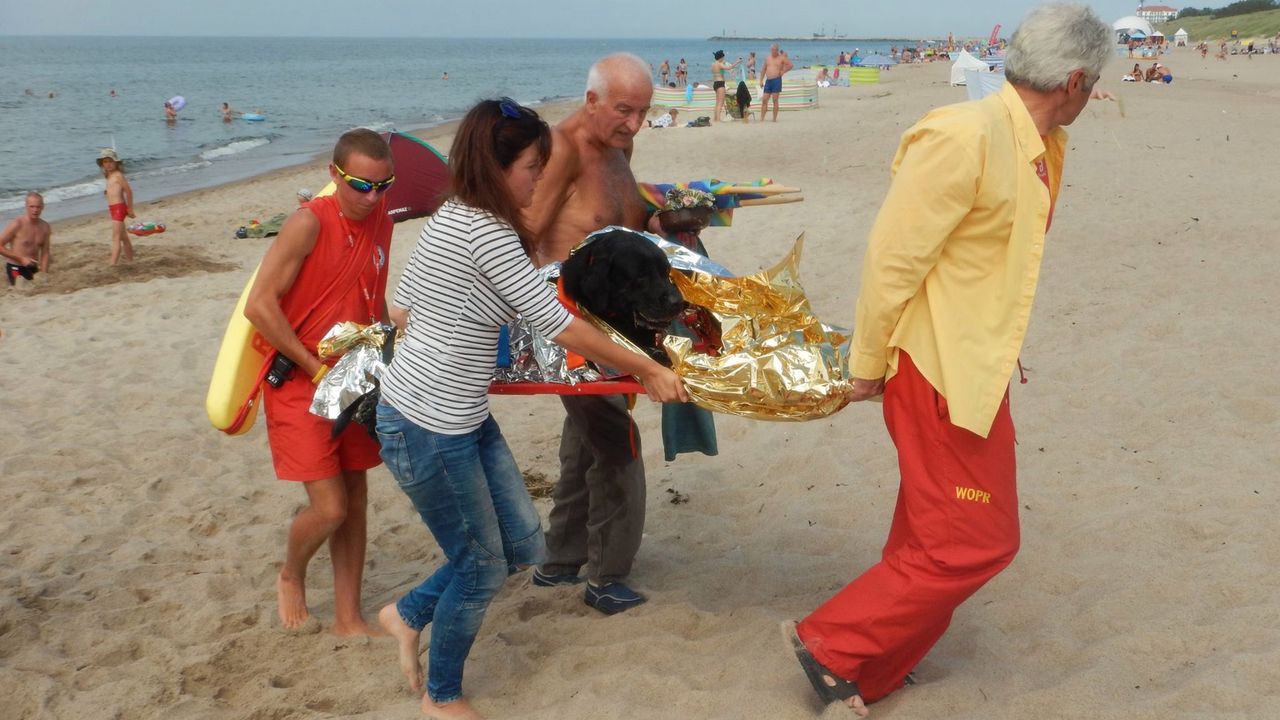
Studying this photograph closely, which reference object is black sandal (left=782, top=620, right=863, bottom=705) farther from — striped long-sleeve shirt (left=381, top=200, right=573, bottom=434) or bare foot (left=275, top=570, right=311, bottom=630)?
bare foot (left=275, top=570, right=311, bottom=630)

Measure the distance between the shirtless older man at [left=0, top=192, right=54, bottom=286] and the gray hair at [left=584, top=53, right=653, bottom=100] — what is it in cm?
853

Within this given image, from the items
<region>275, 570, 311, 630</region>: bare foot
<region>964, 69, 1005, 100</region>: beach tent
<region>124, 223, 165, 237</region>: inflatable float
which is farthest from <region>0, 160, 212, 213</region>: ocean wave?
<region>275, 570, 311, 630</region>: bare foot

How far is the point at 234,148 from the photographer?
→ 2694 cm

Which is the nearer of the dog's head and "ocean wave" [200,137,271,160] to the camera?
the dog's head

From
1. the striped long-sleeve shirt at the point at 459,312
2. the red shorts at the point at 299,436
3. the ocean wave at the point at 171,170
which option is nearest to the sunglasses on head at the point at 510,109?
the striped long-sleeve shirt at the point at 459,312

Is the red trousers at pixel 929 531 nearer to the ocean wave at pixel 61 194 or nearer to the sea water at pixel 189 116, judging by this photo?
the sea water at pixel 189 116

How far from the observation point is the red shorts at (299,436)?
12.1 ft

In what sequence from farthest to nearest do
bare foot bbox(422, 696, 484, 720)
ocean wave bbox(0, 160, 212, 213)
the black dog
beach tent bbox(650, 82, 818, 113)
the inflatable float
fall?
beach tent bbox(650, 82, 818, 113) < ocean wave bbox(0, 160, 212, 213) < the inflatable float < bare foot bbox(422, 696, 484, 720) < the black dog

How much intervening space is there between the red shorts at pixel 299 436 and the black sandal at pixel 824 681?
180 centimetres

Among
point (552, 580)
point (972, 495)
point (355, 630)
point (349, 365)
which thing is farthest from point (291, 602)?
point (972, 495)

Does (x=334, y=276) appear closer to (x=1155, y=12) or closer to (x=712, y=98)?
(x=712, y=98)

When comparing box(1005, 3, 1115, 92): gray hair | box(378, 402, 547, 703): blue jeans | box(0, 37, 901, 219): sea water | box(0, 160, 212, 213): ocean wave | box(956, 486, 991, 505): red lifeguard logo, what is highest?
box(1005, 3, 1115, 92): gray hair

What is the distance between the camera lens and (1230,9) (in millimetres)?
93500

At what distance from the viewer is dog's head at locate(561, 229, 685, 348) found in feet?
10.4
